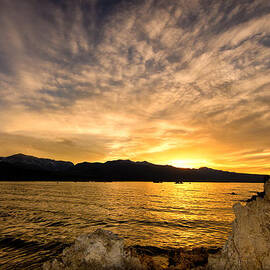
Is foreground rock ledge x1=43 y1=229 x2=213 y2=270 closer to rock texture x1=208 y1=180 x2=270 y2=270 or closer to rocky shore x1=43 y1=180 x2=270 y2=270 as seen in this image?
rocky shore x1=43 y1=180 x2=270 y2=270

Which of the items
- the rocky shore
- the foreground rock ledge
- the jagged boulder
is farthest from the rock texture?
the jagged boulder

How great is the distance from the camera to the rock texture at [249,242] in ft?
29.0

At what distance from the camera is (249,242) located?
30.4 ft

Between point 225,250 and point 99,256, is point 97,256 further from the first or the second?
point 225,250

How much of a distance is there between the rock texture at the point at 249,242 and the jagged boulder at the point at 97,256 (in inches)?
167

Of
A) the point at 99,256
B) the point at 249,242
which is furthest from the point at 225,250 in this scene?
the point at 99,256

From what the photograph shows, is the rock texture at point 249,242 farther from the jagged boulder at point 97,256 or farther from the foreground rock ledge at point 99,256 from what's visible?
the jagged boulder at point 97,256

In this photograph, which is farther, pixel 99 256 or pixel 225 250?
pixel 225 250

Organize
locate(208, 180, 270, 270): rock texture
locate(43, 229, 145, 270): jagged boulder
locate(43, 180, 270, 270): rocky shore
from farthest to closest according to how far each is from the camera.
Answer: locate(43, 229, 145, 270): jagged boulder → locate(43, 180, 270, 270): rocky shore → locate(208, 180, 270, 270): rock texture

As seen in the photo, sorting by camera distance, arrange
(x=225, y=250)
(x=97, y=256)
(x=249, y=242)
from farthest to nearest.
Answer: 1. (x=225, y=250)
2. (x=97, y=256)
3. (x=249, y=242)

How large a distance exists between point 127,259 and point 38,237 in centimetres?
1379

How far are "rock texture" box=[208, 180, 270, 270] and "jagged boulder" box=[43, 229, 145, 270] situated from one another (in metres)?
4.24

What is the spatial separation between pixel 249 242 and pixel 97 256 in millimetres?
7343

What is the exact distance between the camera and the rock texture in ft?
29.0
